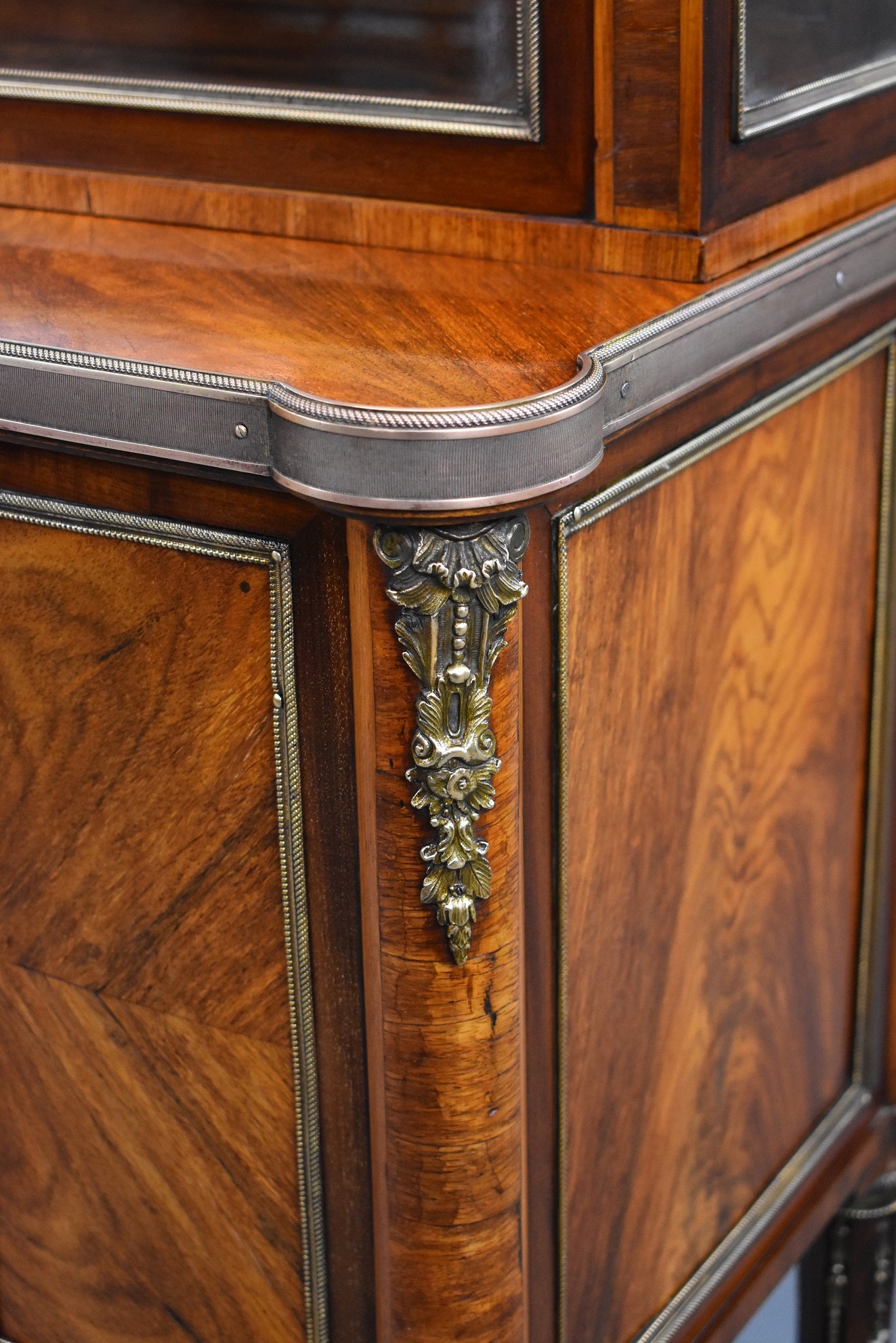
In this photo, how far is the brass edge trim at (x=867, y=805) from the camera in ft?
2.52

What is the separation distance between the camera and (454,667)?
69 cm

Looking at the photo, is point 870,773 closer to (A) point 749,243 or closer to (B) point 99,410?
(A) point 749,243

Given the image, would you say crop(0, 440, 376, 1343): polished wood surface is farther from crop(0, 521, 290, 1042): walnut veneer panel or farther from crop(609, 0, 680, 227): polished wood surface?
crop(609, 0, 680, 227): polished wood surface

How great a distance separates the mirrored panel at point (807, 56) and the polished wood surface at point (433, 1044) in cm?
30

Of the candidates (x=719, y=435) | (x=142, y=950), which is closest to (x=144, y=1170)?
(x=142, y=950)

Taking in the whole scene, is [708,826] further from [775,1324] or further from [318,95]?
[775,1324]

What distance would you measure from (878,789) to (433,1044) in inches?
19.8

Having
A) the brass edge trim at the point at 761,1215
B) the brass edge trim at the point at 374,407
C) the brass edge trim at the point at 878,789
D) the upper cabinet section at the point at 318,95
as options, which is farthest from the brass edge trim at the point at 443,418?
the brass edge trim at the point at 761,1215

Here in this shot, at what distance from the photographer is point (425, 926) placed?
0.74 m

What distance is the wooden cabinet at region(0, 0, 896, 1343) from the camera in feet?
2.33

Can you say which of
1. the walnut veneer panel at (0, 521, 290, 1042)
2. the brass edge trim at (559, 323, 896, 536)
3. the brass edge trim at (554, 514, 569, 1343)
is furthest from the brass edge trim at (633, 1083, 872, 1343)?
the brass edge trim at (559, 323, 896, 536)

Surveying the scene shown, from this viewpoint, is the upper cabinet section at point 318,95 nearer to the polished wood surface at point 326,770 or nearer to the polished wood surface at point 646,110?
the polished wood surface at point 646,110

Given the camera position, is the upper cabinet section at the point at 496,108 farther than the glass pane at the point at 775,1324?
No

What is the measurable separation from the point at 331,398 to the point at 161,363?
89mm
